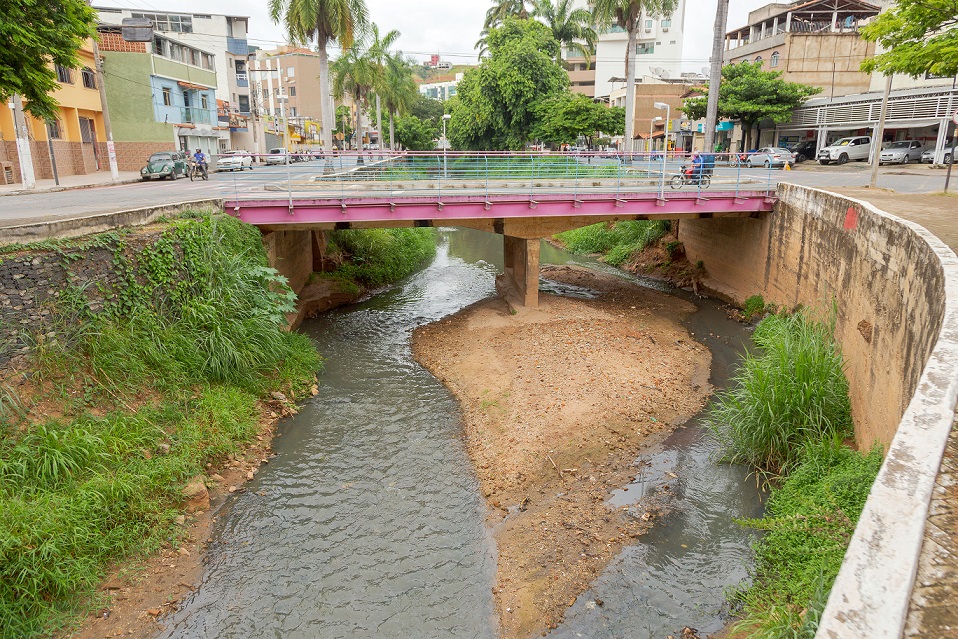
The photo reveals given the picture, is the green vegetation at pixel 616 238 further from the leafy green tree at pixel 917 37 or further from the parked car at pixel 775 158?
the leafy green tree at pixel 917 37

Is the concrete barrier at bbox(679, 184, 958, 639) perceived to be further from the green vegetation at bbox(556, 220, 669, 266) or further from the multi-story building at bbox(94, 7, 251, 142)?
the multi-story building at bbox(94, 7, 251, 142)

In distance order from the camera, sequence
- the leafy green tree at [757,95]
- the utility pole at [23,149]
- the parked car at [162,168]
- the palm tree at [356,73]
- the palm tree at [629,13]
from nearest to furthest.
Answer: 1. the utility pole at [23,149]
2. the palm tree at [629,13]
3. the parked car at [162,168]
4. the leafy green tree at [757,95]
5. the palm tree at [356,73]

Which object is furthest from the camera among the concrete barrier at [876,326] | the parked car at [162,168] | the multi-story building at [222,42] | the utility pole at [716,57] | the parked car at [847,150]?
the multi-story building at [222,42]

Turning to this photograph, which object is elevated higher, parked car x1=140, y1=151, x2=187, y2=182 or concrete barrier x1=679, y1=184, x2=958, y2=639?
parked car x1=140, y1=151, x2=187, y2=182

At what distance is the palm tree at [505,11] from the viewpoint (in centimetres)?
5416

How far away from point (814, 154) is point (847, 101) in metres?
4.21

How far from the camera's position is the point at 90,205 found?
19.0 meters

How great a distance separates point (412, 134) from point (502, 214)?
177 feet

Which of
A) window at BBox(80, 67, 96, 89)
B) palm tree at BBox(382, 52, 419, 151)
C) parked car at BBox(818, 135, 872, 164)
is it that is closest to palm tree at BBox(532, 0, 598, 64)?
palm tree at BBox(382, 52, 419, 151)

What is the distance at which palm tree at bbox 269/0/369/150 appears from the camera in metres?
27.1

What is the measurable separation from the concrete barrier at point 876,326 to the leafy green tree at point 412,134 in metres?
47.4

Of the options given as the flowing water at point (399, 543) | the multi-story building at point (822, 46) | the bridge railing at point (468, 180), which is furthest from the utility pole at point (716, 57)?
the multi-story building at point (822, 46)

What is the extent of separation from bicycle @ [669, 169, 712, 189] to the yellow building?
28.9 m

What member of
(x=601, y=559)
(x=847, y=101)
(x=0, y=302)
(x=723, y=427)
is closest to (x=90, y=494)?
(x=0, y=302)
